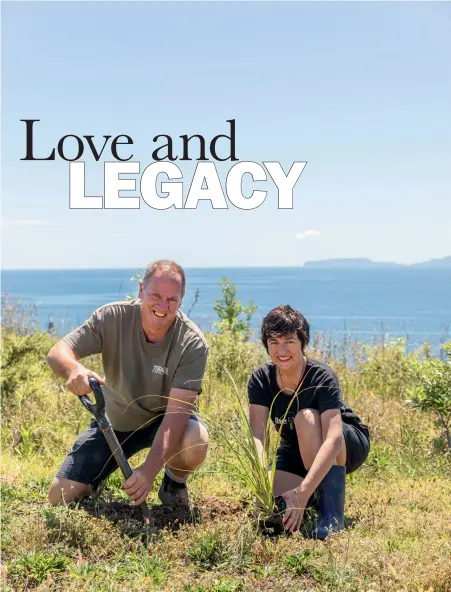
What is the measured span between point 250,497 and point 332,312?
57927mm

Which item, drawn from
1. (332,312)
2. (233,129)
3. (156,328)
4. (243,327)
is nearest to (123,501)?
(156,328)

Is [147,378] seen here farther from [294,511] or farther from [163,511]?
[294,511]

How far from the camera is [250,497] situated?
4770 millimetres

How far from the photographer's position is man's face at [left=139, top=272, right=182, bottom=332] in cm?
442

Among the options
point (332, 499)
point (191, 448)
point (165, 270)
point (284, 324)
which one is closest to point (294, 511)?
point (332, 499)

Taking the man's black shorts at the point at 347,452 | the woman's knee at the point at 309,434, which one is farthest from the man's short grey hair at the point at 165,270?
the man's black shorts at the point at 347,452

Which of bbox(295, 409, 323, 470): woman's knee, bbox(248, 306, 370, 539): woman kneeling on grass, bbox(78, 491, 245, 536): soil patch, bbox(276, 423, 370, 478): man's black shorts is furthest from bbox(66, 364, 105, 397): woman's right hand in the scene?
bbox(276, 423, 370, 478): man's black shorts

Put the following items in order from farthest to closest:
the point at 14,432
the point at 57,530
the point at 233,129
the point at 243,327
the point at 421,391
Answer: the point at 243,327 < the point at 233,129 < the point at 14,432 < the point at 421,391 < the point at 57,530

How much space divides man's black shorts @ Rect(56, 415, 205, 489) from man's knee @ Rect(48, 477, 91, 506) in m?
0.04

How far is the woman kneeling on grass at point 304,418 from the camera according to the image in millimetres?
4094

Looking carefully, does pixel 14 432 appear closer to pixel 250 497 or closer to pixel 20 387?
pixel 20 387

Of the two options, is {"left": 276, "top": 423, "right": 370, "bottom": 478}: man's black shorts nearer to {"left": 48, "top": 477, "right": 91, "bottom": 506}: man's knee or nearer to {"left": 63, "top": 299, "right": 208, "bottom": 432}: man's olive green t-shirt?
{"left": 63, "top": 299, "right": 208, "bottom": 432}: man's olive green t-shirt

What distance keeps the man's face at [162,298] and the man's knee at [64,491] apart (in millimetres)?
1190

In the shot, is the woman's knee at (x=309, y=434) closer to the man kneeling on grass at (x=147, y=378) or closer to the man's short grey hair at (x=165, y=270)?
the man kneeling on grass at (x=147, y=378)
